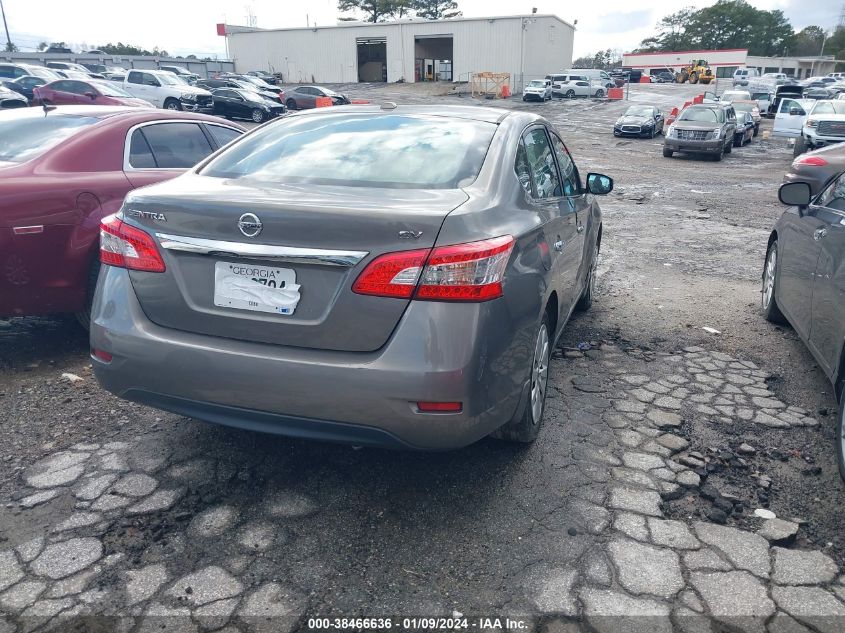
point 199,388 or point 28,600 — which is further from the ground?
point 199,388

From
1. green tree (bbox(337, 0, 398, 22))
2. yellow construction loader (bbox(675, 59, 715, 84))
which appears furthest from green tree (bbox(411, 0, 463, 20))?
yellow construction loader (bbox(675, 59, 715, 84))

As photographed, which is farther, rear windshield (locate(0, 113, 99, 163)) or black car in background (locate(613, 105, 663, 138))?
black car in background (locate(613, 105, 663, 138))

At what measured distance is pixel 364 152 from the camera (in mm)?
3354

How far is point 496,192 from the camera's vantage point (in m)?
3.05

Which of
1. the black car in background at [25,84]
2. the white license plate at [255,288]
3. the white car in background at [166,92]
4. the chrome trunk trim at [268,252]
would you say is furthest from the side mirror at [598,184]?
the black car in background at [25,84]

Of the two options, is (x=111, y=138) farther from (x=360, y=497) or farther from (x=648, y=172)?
(x=648, y=172)

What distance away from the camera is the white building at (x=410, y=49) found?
54375 mm

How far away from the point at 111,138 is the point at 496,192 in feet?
10.7

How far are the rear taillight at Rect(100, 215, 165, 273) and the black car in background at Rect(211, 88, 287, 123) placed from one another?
87.3ft

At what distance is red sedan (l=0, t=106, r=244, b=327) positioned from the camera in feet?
13.7

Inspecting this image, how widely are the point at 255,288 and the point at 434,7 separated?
83445 millimetres

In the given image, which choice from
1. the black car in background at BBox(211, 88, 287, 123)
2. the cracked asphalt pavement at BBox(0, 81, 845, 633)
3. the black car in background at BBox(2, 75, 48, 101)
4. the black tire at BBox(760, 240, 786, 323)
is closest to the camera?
the cracked asphalt pavement at BBox(0, 81, 845, 633)

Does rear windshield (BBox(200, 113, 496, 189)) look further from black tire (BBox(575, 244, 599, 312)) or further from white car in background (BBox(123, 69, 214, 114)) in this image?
white car in background (BBox(123, 69, 214, 114))

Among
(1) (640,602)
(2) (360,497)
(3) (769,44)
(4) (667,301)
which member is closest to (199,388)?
(2) (360,497)
